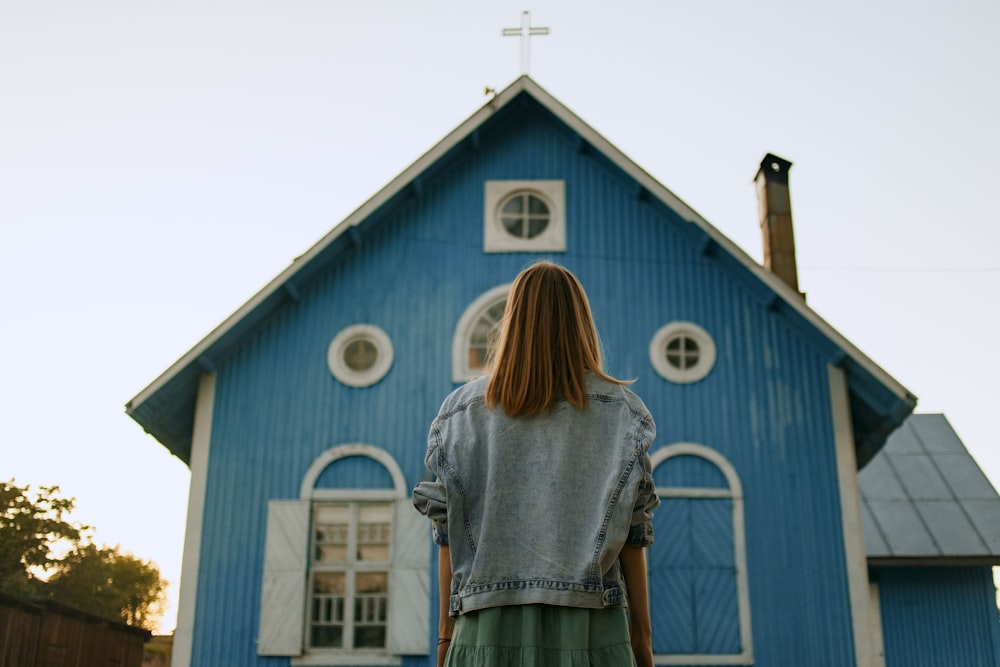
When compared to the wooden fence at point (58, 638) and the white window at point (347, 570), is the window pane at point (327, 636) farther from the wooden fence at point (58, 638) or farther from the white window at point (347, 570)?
the wooden fence at point (58, 638)

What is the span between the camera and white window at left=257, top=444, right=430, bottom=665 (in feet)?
37.2

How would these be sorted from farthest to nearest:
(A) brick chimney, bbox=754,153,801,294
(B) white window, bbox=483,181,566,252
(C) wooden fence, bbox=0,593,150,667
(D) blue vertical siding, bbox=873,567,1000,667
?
(D) blue vertical siding, bbox=873,567,1000,667 < (C) wooden fence, bbox=0,593,150,667 < (A) brick chimney, bbox=754,153,801,294 < (B) white window, bbox=483,181,566,252

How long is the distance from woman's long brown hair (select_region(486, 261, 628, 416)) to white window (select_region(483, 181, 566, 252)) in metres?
9.85

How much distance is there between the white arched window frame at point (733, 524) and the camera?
11.2 metres

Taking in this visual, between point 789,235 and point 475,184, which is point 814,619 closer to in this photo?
point 789,235

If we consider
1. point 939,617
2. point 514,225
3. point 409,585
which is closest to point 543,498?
point 409,585

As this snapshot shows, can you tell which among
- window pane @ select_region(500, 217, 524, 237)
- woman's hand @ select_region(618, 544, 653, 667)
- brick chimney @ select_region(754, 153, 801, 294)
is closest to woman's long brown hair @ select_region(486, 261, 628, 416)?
woman's hand @ select_region(618, 544, 653, 667)

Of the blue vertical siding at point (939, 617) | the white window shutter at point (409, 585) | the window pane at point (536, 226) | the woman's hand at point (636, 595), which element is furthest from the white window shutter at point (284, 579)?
the woman's hand at point (636, 595)

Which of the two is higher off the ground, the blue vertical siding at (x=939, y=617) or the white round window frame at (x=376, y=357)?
the white round window frame at (x=376, y=357)

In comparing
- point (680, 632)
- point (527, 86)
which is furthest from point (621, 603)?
point (527, 86)

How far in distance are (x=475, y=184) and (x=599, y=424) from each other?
10546 millimetres

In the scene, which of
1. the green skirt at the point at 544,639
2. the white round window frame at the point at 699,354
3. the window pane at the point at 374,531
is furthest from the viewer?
the white round window frame at the point at 699,354

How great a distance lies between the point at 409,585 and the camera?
11.5 meters

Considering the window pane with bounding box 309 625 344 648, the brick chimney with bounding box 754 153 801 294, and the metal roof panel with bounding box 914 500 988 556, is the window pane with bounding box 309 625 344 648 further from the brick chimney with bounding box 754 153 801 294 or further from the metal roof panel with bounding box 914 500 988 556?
the metal roof panel with bounding box 914 500 988 556
